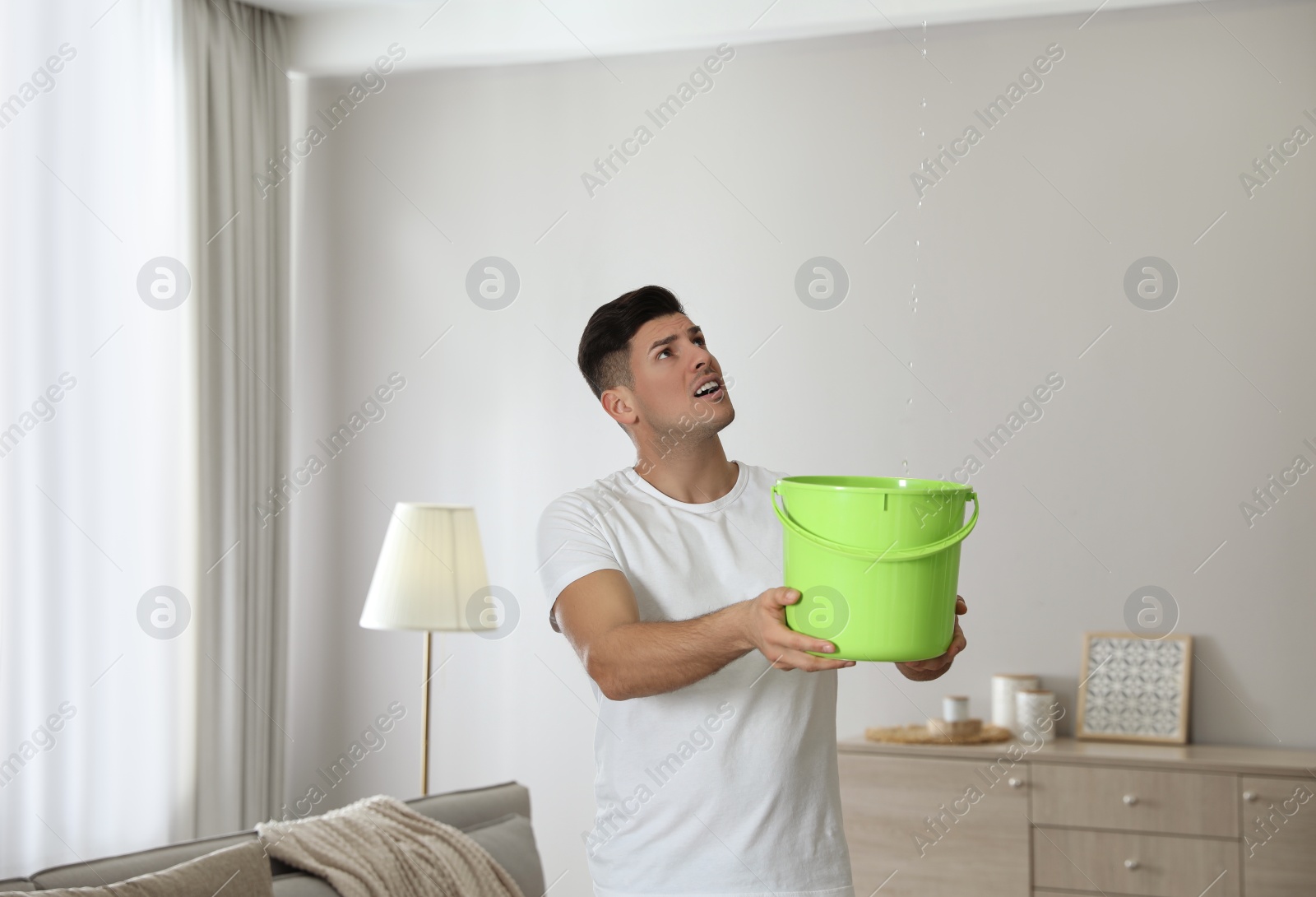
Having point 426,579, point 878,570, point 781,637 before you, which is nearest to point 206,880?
point 781,637

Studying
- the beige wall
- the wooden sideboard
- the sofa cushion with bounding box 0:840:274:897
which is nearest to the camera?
the sofa cushion with bounding box 0:840:274:897

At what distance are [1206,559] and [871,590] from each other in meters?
2.54

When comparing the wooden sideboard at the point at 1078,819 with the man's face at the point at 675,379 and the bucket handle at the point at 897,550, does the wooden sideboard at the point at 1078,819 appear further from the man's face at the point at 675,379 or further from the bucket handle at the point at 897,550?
the bucket handle at the point at 897,550

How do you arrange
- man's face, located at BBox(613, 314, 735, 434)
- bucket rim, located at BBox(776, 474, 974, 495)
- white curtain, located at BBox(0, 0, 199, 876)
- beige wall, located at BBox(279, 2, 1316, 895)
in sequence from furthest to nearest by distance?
beige wall, located at BBox(279, 2, 1316, 895), white curtain, located at BBox(0, 0, 199, 876), man's face, located at BBox(613, 314, 735, 434), bucket rim, located at BBox(776, 474, 974, 495)

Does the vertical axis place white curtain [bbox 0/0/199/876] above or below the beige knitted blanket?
above

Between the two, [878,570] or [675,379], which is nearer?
[878,570]

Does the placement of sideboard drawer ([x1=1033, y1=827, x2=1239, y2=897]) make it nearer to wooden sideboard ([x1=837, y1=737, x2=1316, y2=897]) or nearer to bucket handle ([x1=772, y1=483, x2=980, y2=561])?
wooden sideboard ([x1=837, y1=737, x2=1316, y2=897])

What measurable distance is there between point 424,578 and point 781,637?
2.27 metres

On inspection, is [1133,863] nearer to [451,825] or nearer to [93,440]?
[451,825]

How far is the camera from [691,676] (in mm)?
1405

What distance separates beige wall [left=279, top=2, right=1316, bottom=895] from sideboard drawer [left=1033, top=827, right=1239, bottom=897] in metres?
0.51

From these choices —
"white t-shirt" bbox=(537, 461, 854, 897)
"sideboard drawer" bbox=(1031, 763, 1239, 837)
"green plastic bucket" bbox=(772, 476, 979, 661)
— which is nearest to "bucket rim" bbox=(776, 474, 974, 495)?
"green plastic bucket" bbox=(772, 476, 979, 661)

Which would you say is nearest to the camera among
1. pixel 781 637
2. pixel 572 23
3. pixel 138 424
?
pixel 781 637

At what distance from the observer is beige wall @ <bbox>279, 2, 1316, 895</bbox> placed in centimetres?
346
